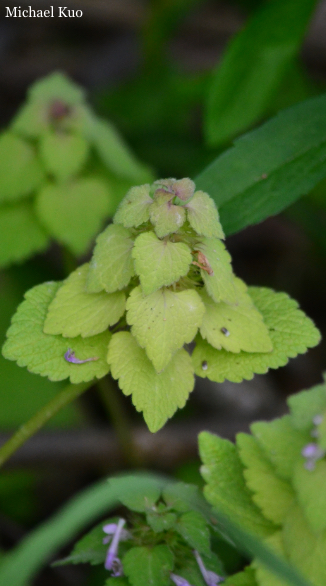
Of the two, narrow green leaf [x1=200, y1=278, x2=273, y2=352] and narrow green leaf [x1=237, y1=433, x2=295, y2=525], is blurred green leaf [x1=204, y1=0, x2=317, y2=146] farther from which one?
narrow green leaf [x1=237, y1=433, x2=295, y2=525]

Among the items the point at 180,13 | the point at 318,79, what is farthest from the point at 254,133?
the point at 180,13

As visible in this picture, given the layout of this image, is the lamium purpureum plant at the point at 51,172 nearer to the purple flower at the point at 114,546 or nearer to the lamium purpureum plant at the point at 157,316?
the lamium purpureum plant at the point at 157,316

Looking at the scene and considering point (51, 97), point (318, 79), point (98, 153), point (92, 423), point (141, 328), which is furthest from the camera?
point (318, 79)

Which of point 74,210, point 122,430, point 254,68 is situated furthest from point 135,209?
point 122,430

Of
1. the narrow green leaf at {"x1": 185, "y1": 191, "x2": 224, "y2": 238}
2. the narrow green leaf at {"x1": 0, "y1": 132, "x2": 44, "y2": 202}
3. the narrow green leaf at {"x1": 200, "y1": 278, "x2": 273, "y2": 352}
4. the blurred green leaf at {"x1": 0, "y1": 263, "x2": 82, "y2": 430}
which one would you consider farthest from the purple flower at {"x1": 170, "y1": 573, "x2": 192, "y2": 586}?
the blurred green leaf at {"x1": 0, "y1": 263, "x2": 82, "y2": 430}

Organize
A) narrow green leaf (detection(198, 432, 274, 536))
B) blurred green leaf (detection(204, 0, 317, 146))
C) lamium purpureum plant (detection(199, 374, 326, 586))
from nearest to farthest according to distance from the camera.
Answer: lamium purpureum plant (detection(199, 374, 326, 586)), narrow green leaf (detection(198, 432, 274, 536)), blurred green leaf (detection(204, 0, 317, 146))

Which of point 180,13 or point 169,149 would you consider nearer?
point 169,149

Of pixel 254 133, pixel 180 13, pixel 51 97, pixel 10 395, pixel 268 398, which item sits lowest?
pixel 268 398

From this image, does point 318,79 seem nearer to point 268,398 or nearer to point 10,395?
point 268,398
